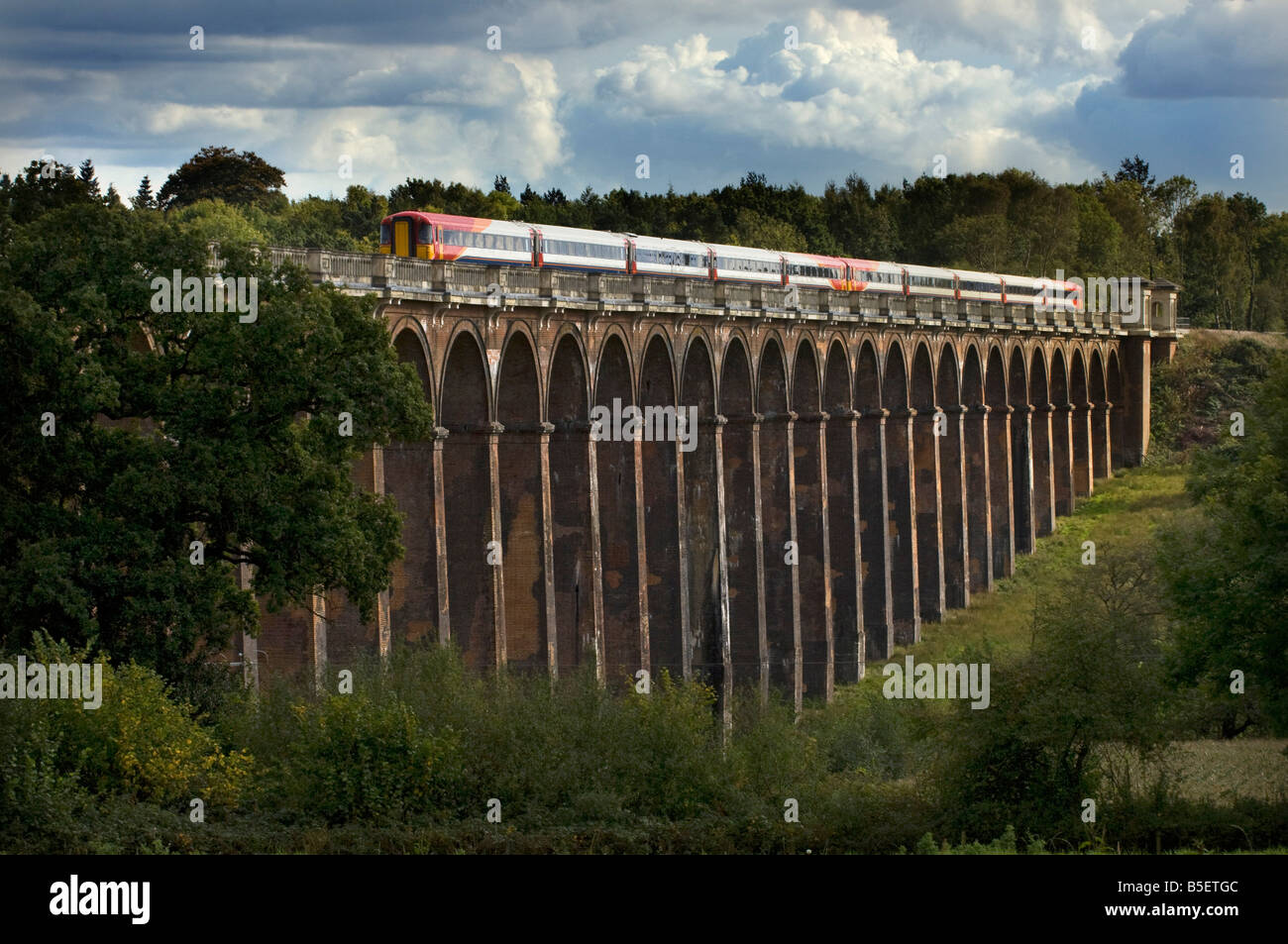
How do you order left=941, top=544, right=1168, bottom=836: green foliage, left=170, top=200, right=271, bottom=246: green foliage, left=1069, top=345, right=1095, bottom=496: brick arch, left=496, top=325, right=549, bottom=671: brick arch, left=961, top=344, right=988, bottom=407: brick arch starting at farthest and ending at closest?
1. left=1069, top=345, right=1095, bottom=496: brick arch
2. left=961, top=344, right=988, bottom=407: brick arch
3. left=170, top=200, right=271, bottom=246: green foliage
4. left=496, top=325, right=549, bottom=671: brick arch
5. left=941, top=544, right=1168, bottom=836: green foliage

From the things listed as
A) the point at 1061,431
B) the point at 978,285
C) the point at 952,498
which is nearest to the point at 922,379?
the point at 952,498

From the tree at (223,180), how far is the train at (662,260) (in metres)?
38.8

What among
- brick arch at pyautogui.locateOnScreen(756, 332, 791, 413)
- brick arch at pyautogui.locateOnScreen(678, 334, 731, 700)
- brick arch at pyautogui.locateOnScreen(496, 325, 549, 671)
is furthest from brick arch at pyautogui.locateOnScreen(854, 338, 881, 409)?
brick arch at pyautogui.locateOnScreen(496, 325, 549, 671)

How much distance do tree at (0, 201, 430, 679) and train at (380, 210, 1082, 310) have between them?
44.4 feet

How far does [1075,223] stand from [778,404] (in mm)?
79392

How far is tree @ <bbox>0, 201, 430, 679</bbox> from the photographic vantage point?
2642cm

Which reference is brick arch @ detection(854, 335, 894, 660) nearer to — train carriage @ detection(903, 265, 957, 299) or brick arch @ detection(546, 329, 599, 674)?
train carriage @ detection(903, 265, 957, 299)

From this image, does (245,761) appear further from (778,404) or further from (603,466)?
(778,404)

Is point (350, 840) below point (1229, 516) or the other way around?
below

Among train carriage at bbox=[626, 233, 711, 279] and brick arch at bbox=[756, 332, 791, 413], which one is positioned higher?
train carriage at bbox=[626, 233, 711, 279]

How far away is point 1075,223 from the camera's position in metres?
131

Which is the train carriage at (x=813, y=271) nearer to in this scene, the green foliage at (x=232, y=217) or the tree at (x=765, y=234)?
the green foliage at (x=232, y=217)

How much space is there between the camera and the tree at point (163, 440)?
2642cm

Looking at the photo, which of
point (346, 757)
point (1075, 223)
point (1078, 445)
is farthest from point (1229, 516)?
point (1075, 223)
